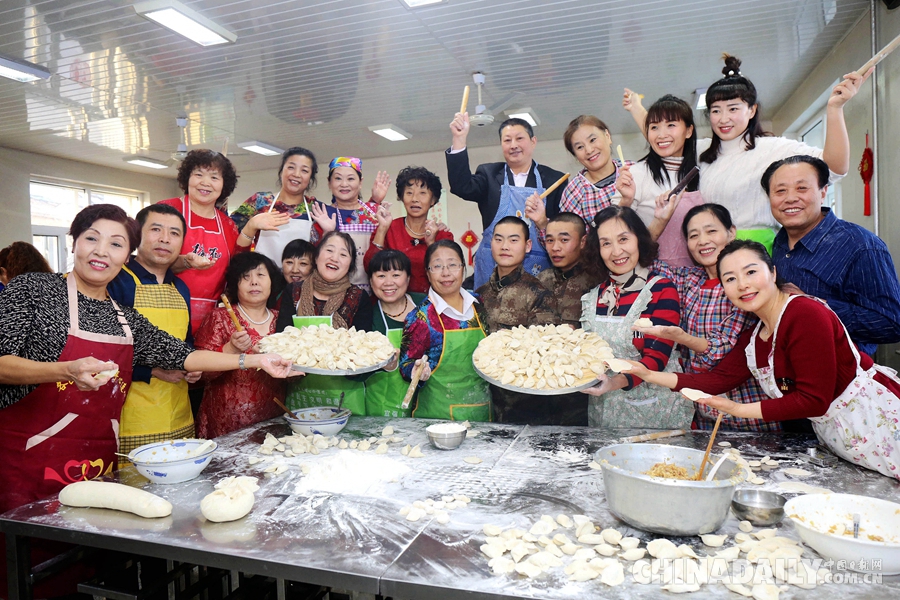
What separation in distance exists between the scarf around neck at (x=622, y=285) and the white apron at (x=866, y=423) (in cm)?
75

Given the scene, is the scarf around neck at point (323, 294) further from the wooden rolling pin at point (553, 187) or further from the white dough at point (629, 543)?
the white dough at point (629, 543)

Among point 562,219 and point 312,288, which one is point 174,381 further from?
point 562,219

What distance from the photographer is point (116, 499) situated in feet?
5.96

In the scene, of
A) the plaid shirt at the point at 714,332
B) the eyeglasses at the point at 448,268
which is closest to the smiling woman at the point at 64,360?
the eyeglasses at the point at 448,268

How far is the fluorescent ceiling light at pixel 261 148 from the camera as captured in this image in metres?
8.89

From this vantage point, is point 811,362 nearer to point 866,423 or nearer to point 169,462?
point 866,423

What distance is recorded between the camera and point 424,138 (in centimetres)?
905

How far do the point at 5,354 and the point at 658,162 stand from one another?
3.21 meters

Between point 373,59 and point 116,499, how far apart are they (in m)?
5.13

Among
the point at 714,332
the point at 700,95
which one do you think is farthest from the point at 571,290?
the point at 700,95

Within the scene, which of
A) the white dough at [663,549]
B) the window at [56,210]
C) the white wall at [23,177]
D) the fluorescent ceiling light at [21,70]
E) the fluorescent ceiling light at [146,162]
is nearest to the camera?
the white dough at [663,549]

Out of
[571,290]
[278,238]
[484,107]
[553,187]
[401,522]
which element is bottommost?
[401,522]

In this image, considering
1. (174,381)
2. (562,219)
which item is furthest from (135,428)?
(562,219)

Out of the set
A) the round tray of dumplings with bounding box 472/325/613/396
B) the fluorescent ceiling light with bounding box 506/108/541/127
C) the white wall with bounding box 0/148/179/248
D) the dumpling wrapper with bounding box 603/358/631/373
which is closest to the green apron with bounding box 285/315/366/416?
the round tray of dumplings with bounding box 472/325/613/396
